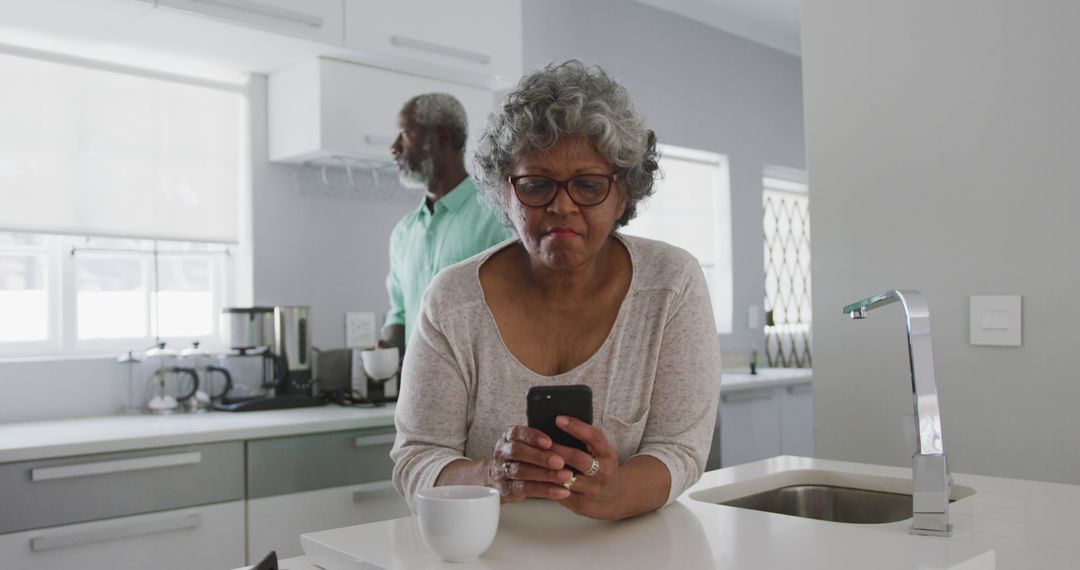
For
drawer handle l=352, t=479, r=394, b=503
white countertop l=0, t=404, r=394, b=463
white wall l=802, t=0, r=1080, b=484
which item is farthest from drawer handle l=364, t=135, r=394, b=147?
white wall l=802, t=0, r=1080, b=484

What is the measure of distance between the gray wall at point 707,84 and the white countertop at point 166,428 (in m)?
1.84

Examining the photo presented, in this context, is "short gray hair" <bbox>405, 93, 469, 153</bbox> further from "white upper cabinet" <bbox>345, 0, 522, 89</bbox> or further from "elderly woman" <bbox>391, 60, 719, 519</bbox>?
"elderly woman" <bbox>391, 60, 719, 519</bbox>

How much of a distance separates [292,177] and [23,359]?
972 millimetres

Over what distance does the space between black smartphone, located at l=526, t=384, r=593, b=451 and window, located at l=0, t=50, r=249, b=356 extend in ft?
6.81

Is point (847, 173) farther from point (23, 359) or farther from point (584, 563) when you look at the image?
point (23, 359)

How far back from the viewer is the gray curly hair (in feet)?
4.46

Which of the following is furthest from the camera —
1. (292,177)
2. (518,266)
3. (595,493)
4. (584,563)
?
(292,177)

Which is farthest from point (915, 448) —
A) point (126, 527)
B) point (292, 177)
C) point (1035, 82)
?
point (292, 177)

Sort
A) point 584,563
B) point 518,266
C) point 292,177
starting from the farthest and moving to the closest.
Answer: point 292,177
point 518,266
point 584,563

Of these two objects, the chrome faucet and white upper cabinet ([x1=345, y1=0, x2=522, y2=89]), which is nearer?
the chrome faucet

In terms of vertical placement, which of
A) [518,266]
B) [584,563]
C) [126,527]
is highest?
[518,266]

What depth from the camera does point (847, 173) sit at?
2264mm

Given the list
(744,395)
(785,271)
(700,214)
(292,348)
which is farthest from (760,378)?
(292,348)

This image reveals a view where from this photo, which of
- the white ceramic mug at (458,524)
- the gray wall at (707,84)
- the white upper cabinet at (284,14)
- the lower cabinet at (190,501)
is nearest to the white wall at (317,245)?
the white upper cabinet at (284,14)
